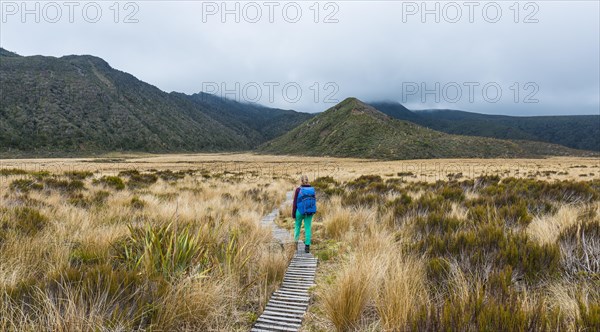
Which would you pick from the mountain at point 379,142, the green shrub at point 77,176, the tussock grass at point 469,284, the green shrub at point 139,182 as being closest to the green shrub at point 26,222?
the tussock grass at point 469,284

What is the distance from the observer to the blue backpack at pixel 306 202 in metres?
6.71

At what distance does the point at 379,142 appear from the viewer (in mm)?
129375

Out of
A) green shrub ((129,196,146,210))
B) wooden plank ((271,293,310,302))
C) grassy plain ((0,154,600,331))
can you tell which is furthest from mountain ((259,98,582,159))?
wooden plank ((271,293,310,302))

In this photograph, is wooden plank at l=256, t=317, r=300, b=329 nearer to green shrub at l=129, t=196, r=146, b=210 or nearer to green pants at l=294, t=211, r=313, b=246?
green pants at l=294, t=211, r=313, b=246

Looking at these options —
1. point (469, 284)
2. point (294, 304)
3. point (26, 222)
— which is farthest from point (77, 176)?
point (469, 284)

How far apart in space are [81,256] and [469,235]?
5.38 m

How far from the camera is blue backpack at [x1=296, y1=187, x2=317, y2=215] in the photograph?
22.0 feet

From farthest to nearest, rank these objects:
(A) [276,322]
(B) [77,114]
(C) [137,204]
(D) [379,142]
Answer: (B) [77,114]
(D) [379,142]
(C) [137,204]
(A) [276,322]

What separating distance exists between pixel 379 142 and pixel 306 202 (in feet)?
417

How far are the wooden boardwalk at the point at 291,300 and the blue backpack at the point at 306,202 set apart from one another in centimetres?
123

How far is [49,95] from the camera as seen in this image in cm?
12912

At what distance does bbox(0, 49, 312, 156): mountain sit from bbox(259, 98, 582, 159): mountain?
57626 millimetres

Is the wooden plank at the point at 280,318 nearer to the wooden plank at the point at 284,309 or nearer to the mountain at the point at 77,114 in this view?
the wooden plank at the point at 284,309

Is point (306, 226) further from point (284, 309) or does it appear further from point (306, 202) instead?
point (284, 309)
